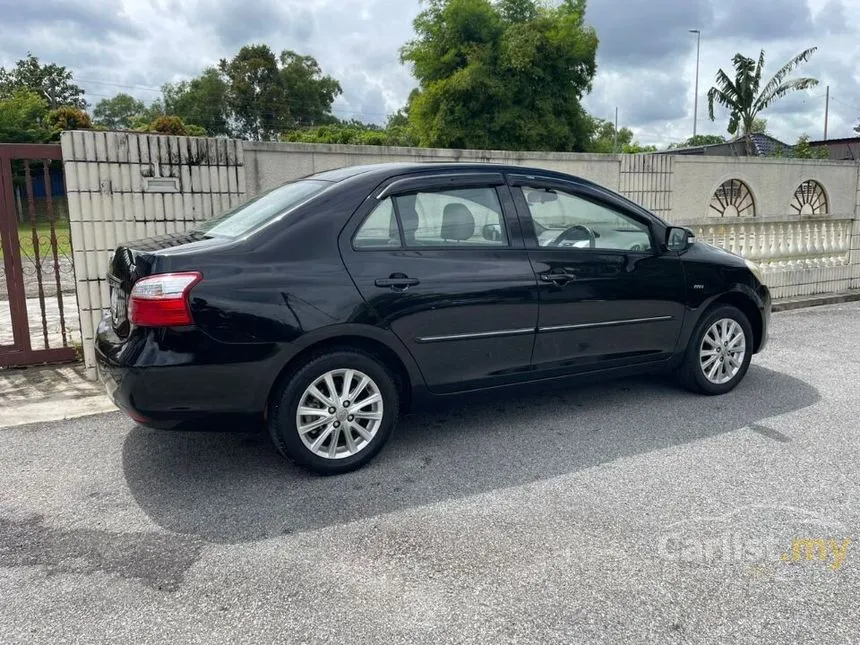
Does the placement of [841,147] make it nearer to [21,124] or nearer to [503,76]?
[503,76]

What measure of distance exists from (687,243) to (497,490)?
2.34 m

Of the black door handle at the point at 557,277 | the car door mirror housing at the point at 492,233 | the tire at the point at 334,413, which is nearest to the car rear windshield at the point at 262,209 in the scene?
the tire at the point at 334,413

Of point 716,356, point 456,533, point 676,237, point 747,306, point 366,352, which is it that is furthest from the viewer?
point 747,306

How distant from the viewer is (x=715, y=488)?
354 centimetres

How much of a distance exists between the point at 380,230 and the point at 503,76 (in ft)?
82.4

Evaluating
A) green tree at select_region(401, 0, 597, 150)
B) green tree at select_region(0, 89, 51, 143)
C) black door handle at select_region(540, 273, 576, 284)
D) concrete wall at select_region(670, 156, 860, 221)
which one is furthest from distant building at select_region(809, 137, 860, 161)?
green tree at select_region(0, 89, 51, 143)

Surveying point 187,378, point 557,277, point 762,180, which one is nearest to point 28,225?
point 187,378

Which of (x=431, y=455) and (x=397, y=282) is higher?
(x=397, y=282)

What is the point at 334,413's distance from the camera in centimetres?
362

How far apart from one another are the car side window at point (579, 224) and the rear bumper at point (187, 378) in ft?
6.16

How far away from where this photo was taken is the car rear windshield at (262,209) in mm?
3705

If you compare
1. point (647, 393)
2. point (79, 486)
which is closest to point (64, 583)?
point (79, 486)

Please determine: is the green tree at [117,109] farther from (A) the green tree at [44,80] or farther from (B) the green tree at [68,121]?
(B) the green tree at [68,121]

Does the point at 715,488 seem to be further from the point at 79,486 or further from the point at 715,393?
the point at 79,486
